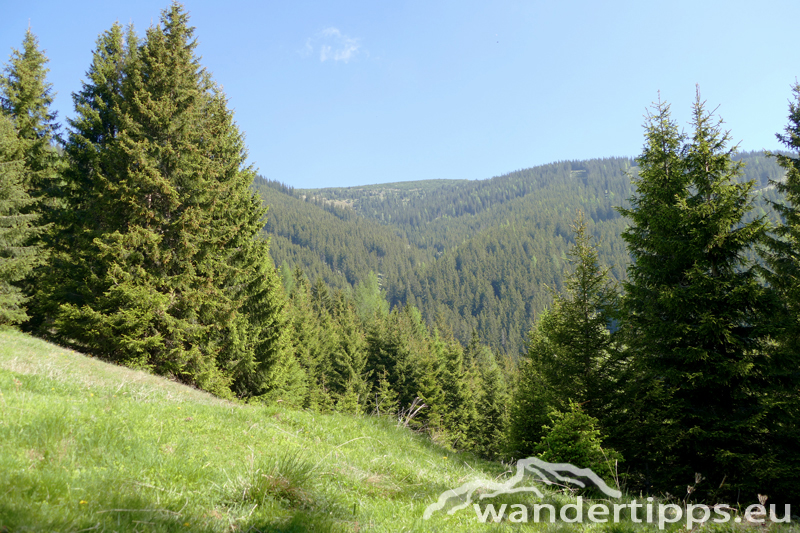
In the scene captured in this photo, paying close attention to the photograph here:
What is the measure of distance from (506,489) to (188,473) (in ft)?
14.8

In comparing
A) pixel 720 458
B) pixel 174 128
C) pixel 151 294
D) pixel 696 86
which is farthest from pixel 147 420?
pixel 696 86

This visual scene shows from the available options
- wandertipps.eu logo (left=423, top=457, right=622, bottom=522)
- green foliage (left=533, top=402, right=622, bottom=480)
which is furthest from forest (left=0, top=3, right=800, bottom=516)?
wandertipps.eu logo (left=423, top=457, right=622, bottom=522)

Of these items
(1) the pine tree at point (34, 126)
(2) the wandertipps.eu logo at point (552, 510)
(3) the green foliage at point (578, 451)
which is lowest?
(3) the green foliage at point (578, 451)

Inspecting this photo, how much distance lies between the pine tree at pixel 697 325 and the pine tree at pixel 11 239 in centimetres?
A: 2339

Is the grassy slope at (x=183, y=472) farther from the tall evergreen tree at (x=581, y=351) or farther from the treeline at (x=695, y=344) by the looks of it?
the tall evergreen tree at (x=581, y=351)

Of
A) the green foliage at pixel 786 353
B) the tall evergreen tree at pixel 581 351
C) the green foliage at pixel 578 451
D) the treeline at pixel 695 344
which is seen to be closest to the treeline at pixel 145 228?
the green foliage at pixel 578 451

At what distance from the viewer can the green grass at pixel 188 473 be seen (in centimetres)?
313

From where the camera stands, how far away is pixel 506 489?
20.0 ft

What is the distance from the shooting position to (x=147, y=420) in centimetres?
554

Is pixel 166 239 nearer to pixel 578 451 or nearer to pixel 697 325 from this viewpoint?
pixel 578 451

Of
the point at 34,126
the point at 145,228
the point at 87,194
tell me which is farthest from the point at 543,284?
the point at 34,126

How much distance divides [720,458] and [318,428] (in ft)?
32.6

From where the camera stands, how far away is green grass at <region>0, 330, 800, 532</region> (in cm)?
313

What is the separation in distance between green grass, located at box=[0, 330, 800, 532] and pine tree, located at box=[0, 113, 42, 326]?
39.8 feet
